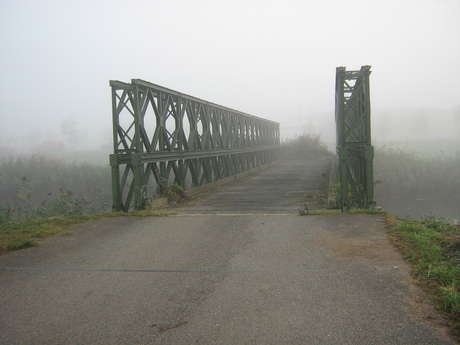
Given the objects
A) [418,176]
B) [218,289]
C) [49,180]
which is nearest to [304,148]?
[418,176]

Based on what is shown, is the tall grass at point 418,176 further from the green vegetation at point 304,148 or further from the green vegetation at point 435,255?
the green vegetation at point 435,255

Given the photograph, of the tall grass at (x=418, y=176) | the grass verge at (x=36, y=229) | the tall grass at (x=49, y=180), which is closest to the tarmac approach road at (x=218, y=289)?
the grass verge at (x=36, y=229)

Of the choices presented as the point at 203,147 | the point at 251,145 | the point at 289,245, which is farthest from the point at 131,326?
the point at 251,145

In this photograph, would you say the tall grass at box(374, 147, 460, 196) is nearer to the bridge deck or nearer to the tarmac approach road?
the bridge deck

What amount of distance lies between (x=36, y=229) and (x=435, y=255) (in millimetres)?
6579

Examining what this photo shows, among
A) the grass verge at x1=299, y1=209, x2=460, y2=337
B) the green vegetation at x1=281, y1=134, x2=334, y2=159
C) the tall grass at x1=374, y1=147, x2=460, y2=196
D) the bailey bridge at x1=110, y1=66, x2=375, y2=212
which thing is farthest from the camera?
the green vegetation at x1=281, y1=134, x2=334, y2=159

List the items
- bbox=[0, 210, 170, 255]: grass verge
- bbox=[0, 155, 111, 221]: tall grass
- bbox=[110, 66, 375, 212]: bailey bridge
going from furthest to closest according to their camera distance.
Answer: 1. bbox=[0, 155, 111, 221]: tall grass
2. bbox=[110, 66, 375, 212]: bailey bridge
3. bbox=[0, 210, 170, 255]: grass verge

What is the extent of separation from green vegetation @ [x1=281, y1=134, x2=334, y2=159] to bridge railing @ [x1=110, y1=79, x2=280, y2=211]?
19.7 metres

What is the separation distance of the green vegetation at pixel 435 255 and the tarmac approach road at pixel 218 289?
160 mm

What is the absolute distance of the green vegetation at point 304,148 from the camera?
40.4 meters

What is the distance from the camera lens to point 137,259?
585cm

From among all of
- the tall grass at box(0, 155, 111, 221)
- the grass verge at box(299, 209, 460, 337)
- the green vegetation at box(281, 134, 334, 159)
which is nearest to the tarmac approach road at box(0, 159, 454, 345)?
the grass verge at box(299, 209, 460, 337)

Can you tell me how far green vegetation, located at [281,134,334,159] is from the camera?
133 feet

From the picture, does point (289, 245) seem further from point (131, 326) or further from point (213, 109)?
point (213, 109)
